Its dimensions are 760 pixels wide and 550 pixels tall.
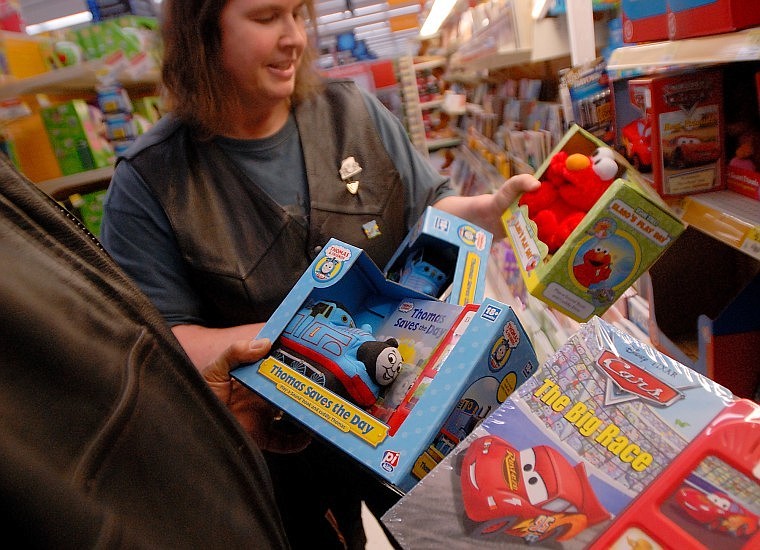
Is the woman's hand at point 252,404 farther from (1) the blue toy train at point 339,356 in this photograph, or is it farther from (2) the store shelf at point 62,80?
(2) the store shelf at point 62,80

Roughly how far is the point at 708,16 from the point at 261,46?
872mm

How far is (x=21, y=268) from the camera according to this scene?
14.4 inches

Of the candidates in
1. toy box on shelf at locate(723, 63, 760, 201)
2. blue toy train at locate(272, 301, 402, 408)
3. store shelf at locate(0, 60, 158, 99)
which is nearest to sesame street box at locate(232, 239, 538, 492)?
blue toy train at locate(272, 301, 402, 408)

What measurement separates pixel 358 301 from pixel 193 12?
751mm

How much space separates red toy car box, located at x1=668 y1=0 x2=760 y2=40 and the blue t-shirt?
69 cm

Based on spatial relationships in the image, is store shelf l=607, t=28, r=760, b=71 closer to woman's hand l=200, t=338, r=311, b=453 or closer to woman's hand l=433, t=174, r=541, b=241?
woman's hand l=433, t=174, r=541, b=241

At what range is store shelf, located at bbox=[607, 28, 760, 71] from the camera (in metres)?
0.78

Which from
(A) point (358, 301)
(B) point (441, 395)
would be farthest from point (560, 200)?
(B) point (441, 395)

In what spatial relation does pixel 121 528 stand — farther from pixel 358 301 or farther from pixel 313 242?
pixel 313 242

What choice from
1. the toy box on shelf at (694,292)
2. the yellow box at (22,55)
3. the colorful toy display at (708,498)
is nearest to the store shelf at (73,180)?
the yellow box at (22,55)

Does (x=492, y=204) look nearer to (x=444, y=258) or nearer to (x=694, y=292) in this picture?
(x=444, y=258)

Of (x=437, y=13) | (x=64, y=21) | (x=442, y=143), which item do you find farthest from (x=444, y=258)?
(x=64, y=21)

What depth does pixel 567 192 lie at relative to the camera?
118 cm

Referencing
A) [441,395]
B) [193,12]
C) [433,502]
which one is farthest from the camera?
[193,12]
